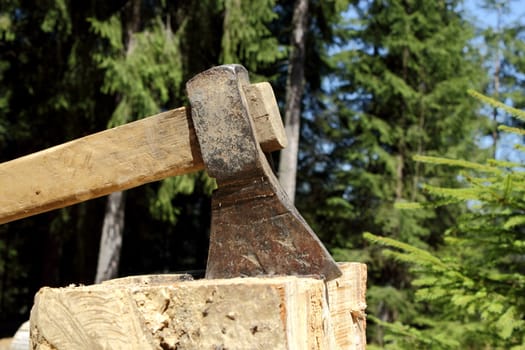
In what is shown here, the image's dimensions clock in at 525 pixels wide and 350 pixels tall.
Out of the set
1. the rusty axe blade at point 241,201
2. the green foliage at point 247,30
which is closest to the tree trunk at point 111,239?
the green foliage at point 247,30

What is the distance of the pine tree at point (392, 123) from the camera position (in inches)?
443

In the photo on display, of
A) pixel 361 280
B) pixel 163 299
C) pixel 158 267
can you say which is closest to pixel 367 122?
pixel 158 267

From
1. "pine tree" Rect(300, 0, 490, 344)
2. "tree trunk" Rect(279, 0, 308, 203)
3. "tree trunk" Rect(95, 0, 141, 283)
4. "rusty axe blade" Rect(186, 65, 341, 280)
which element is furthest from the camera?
"pine tree" Rect(300, 0, 490, 344)

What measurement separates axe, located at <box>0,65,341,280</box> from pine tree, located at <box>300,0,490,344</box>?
9.04 m

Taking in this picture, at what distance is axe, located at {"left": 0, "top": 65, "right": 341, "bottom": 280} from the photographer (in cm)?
197

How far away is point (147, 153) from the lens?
7.03 feet

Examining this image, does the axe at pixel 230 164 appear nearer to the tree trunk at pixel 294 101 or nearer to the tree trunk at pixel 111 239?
the tree trunk at pixel 111 239

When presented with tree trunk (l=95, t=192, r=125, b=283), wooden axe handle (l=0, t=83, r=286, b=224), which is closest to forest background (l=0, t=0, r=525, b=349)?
tree trunk (l=95, t=192, r=125, b=283)

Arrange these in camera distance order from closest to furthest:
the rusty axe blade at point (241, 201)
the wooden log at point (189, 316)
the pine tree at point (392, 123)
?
the wooden log at point (189, 316)
the rusty axe blade at point (241, 201)
the pine tree at point (392, 123)

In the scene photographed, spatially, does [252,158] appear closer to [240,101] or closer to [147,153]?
[240,101]

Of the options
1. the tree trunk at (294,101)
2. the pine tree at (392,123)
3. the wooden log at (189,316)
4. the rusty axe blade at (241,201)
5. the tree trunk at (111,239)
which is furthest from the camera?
the pine tree at (392,123)

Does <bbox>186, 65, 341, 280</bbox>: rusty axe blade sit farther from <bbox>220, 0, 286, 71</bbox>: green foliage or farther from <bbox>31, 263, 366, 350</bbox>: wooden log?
<bbox>220, 0, 286, 71</bbox>: green foliage

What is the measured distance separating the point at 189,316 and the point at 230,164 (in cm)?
51

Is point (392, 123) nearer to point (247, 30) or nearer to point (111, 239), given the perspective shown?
point (247, 30)
